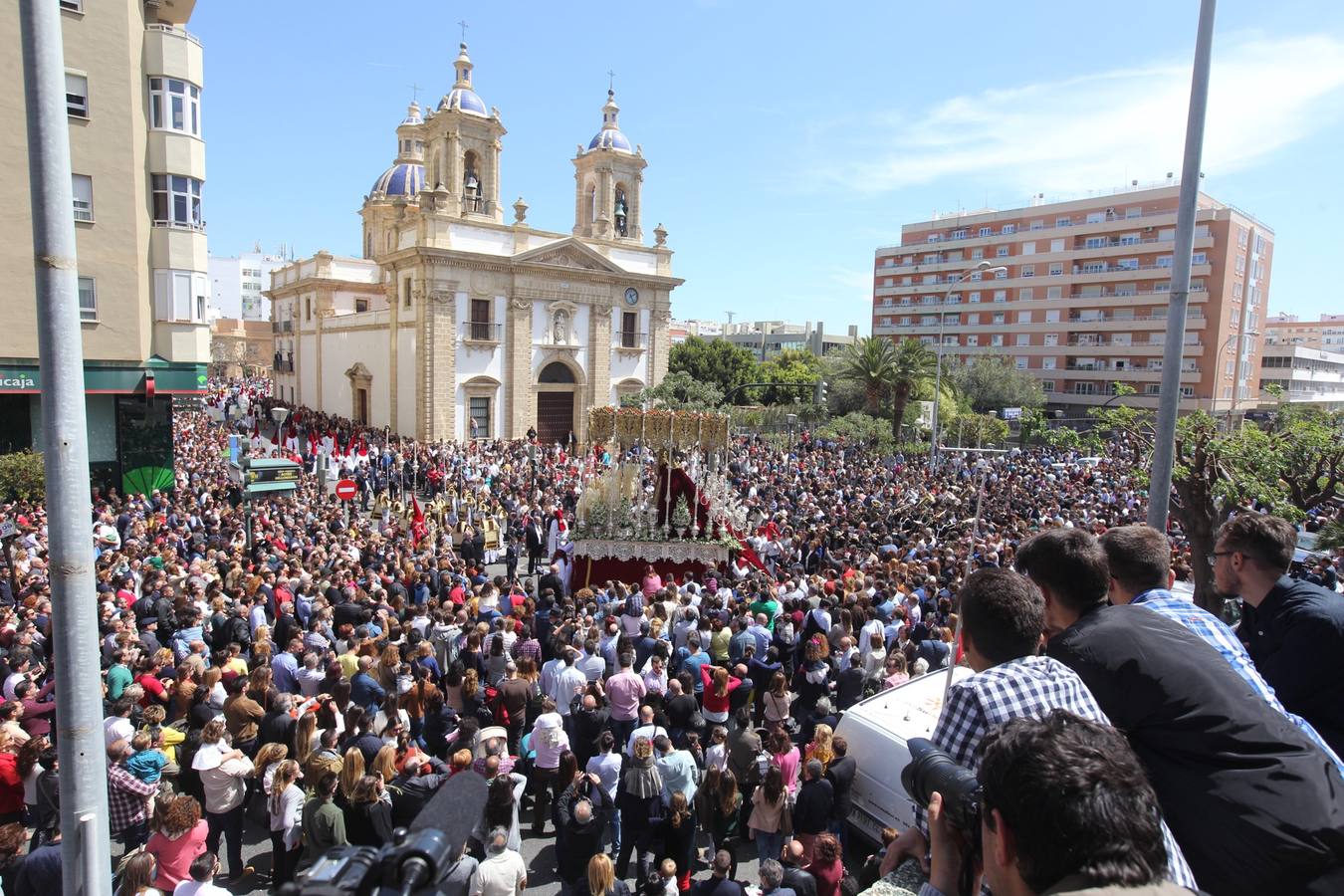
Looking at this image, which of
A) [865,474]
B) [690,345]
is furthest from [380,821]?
[690,345]

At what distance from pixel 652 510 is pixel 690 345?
121ft

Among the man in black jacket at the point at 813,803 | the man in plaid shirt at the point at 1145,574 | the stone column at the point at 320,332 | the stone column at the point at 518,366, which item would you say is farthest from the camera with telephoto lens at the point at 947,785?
the stone column at the point at 320,332

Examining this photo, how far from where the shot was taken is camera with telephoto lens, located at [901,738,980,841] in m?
1.96

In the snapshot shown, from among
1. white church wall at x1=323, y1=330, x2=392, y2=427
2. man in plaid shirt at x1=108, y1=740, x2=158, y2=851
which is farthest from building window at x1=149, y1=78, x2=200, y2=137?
man in plaid shirt at x1=108, y1=740, x2=158, y2=851

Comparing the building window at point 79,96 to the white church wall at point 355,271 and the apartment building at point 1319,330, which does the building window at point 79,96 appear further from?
the apartment building at point 1319,330

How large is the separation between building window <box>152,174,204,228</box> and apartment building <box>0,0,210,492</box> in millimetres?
28

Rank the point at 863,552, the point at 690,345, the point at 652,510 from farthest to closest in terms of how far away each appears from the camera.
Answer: the point at 690,345 < the point at 652,510 < the point at 863,552

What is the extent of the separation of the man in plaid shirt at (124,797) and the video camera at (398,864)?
5.49m

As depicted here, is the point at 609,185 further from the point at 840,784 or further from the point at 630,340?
the point at 840,784

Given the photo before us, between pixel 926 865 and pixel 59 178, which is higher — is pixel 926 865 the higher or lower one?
the lower one

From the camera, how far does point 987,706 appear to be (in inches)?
93.8

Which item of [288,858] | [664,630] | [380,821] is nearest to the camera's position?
[380,821]

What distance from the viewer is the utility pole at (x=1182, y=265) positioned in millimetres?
5969

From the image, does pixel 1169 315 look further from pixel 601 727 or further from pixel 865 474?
pixel 865 474
